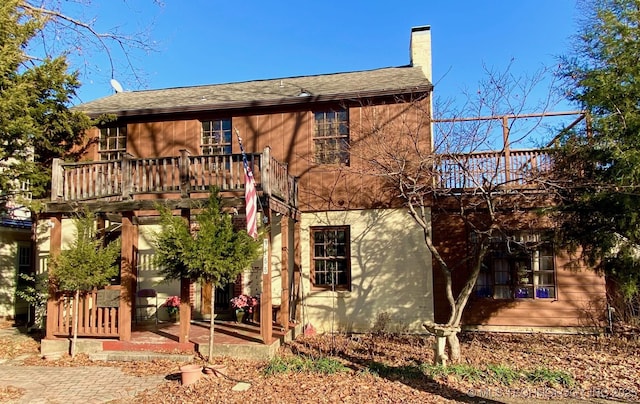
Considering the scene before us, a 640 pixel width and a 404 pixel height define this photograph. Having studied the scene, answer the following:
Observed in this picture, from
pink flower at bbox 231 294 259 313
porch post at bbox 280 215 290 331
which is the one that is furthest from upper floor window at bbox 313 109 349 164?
pink flower at bbox 231 294 259 313

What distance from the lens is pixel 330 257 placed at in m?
11.8

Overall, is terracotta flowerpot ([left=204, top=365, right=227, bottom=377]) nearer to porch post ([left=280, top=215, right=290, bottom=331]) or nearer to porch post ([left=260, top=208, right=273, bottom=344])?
porch post ([left=260, top=208, right=273, bottom=344])

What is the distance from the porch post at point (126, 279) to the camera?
9133 millimetres

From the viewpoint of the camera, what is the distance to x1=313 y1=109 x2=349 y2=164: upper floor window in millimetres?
11914

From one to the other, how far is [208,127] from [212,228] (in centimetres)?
573

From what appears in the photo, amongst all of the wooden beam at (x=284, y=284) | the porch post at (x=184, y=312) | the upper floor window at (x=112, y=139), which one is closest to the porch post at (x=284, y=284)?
the wooden beam at (x=284, y=284)

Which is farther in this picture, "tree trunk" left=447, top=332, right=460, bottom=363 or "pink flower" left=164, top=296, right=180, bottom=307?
"pink flower" left=164, top=296, right=180, bottom=307

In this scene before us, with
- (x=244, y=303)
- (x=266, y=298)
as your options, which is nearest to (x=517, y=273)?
(x=266, y=298)

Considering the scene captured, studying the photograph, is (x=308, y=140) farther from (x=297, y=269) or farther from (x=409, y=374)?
(x=409, y=374)

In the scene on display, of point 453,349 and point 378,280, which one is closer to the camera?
point 453,349

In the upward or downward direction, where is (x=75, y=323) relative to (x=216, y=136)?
downward

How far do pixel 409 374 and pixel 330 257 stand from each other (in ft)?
15.2

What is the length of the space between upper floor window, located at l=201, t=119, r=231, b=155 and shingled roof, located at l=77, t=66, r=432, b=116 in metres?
0.53

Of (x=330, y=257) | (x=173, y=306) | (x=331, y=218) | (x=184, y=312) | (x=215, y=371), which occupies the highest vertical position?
(x=331, y=218)
